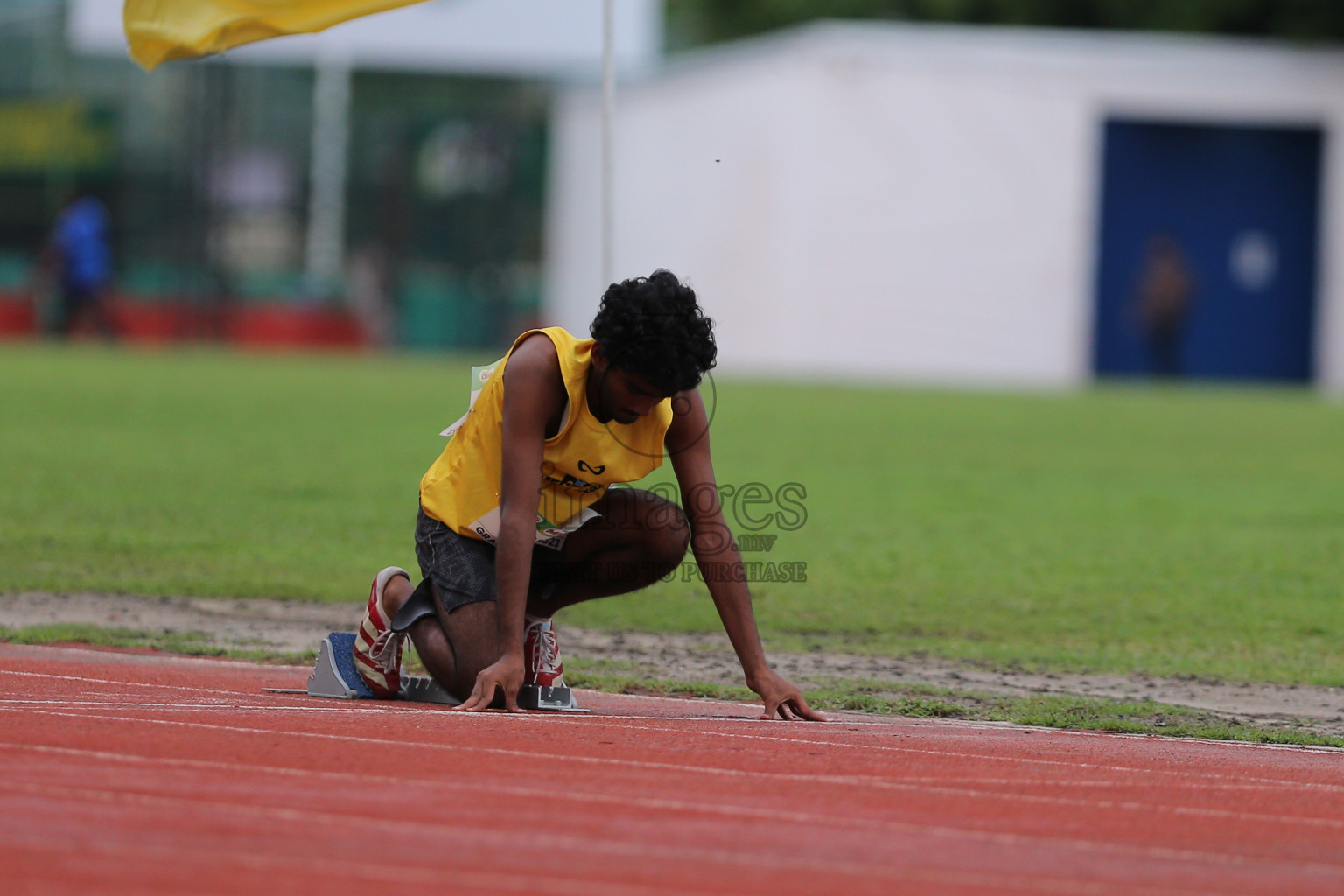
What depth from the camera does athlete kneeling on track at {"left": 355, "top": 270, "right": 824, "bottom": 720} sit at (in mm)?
4711

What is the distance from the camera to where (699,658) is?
650 centimetres

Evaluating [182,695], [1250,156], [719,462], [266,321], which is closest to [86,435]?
[719,462]

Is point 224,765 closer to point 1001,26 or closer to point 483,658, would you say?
point 483,658

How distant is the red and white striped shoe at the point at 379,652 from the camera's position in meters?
Result: 5.30

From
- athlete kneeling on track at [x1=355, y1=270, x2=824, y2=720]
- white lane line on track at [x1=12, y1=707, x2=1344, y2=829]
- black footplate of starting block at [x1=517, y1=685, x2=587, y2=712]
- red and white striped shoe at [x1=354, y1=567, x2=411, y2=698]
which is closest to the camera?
white lane line on track at [x1=12, y1=707, x2=1344, y2=829]

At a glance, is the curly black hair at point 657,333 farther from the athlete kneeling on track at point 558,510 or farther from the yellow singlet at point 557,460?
the yellow singlet at point 557,460

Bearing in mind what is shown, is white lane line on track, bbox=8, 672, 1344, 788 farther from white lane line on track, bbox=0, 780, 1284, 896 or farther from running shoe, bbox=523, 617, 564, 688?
white lane line on track, bbox=0, 780, 1284, 896

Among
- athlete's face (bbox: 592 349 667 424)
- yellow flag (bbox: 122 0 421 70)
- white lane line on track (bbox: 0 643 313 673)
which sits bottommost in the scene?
white lane line on track (bbox: 0 643 313 673)

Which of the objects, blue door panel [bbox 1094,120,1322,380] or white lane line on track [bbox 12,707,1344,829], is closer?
white lane line on track [bbox 12,707,1344,829]

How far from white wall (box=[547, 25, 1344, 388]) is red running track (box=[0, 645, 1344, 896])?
73.6ft

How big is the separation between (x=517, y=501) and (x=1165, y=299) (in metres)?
23.6

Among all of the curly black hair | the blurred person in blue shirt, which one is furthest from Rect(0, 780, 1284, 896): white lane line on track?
the blurred person in blue shirt

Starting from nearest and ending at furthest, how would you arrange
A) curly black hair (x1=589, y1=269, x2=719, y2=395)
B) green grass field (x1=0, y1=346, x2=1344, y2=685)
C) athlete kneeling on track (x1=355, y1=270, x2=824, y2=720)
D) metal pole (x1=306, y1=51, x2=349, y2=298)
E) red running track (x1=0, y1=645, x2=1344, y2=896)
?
red running track (x1=0, y1=645, x2=1344, y2=896)
curly black hair (x1=589, y1=269, x2=719, y2=395)
athlete kneeling on track (x1=355, y1=270, x2=824, y2=720)
green grass field (x1=0, y1=346, x2=1344, y2=685)
metal pole (x1=306, y1=51, x2=349, y2=298)

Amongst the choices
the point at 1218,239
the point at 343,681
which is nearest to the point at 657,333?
the point at 343,681
